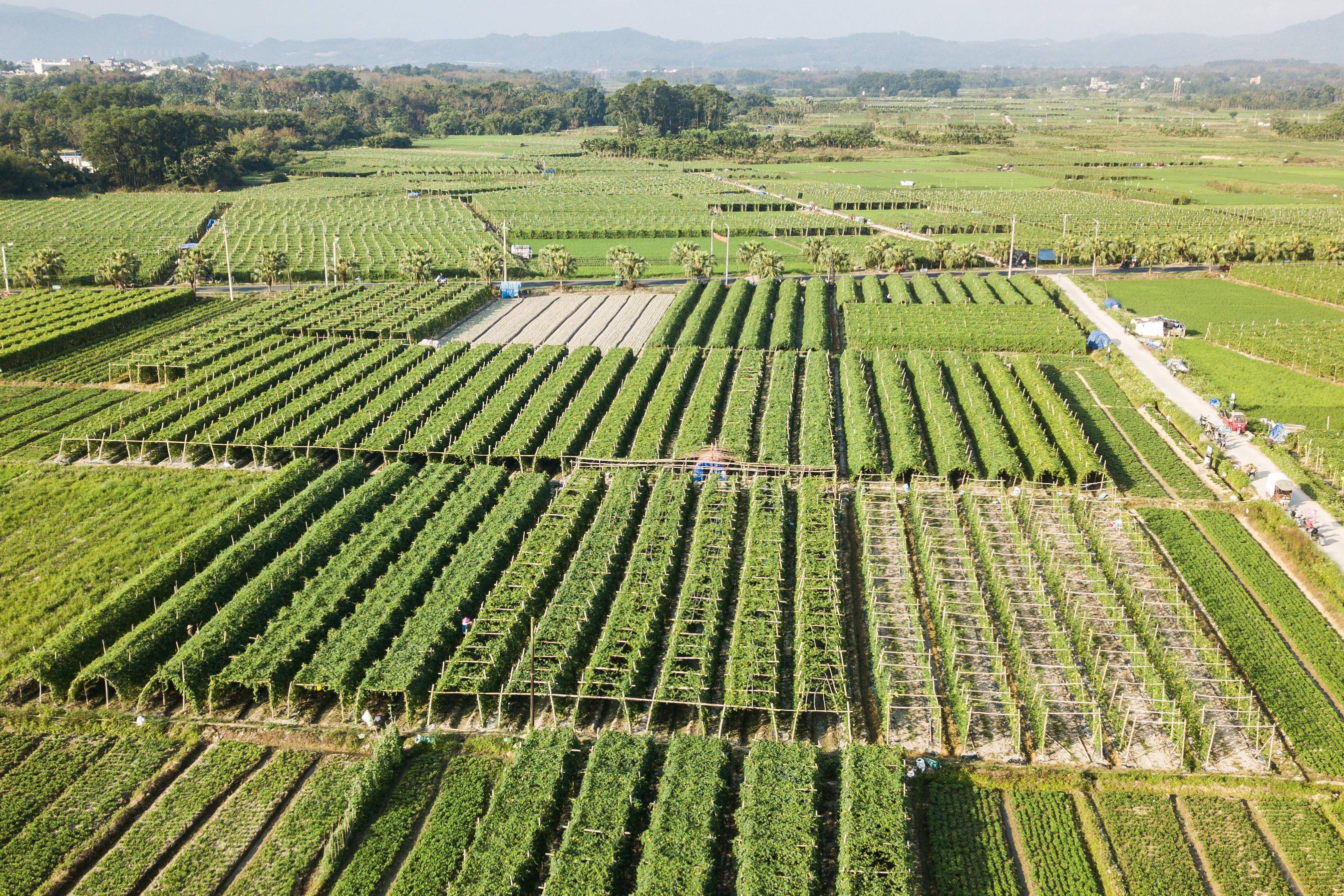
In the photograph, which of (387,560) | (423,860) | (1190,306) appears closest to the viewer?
(423,860)

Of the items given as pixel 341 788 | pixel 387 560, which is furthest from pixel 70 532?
pixel 341 788

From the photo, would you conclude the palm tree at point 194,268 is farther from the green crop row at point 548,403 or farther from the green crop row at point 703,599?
the green crop row at point 703,599

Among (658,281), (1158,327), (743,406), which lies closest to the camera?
(743,406)

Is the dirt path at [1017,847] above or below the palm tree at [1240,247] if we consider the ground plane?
below

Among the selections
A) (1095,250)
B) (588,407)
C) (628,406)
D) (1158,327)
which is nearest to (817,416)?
(628,406)

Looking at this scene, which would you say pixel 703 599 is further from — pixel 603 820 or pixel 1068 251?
pixel 1068 251

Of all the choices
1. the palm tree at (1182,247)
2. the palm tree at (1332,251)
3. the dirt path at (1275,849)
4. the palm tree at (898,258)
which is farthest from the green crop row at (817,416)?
the palm tree at (1332,251)

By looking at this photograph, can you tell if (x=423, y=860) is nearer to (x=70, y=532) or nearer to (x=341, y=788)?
(x=341, y=788)
